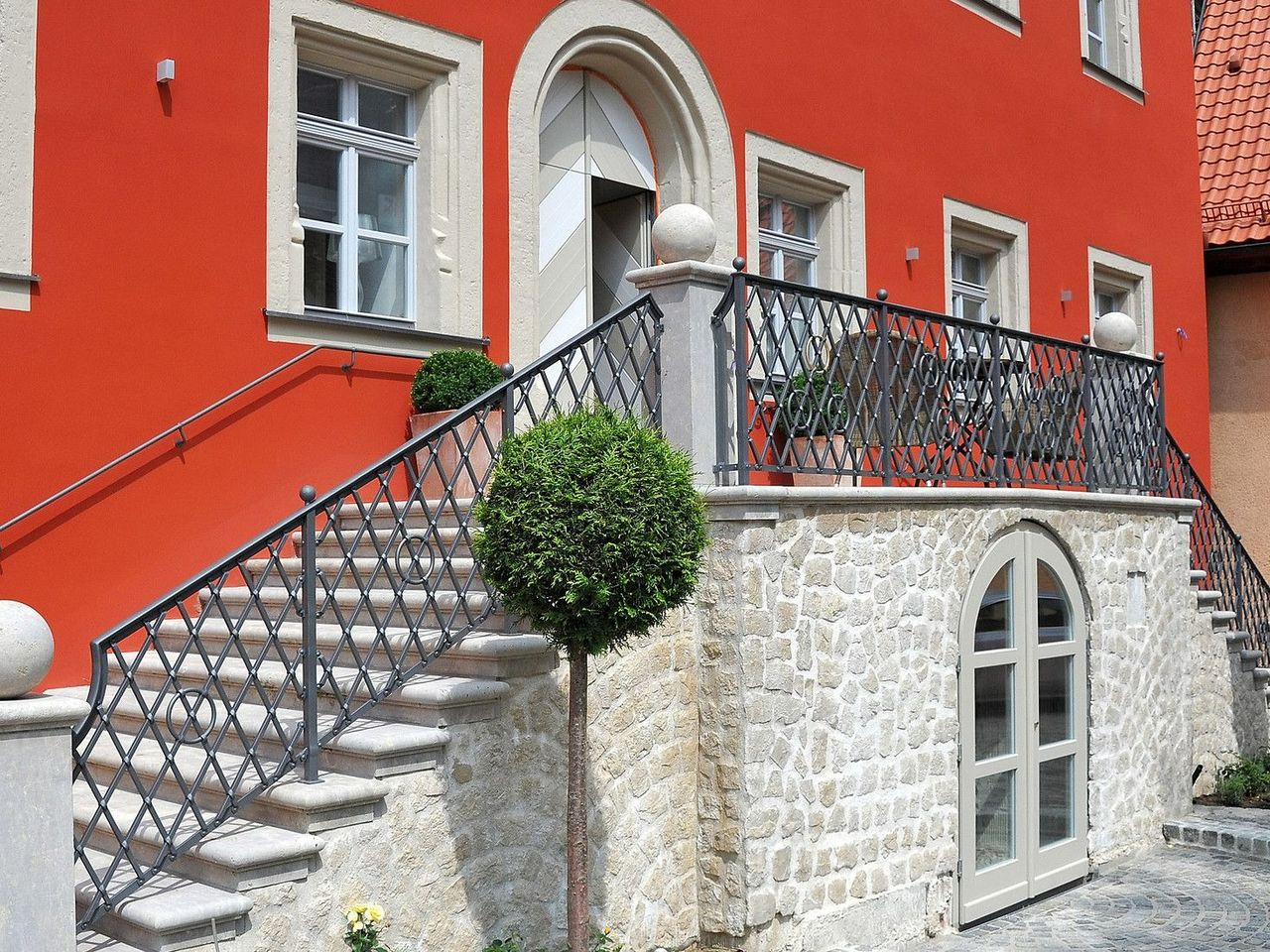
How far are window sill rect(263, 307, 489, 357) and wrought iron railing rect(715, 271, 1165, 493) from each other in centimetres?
175

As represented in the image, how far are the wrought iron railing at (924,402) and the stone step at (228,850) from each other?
2.51 m

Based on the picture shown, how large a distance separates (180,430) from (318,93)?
2179mm

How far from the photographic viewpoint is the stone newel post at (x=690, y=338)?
640cm

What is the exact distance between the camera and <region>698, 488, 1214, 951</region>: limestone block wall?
20.4ft

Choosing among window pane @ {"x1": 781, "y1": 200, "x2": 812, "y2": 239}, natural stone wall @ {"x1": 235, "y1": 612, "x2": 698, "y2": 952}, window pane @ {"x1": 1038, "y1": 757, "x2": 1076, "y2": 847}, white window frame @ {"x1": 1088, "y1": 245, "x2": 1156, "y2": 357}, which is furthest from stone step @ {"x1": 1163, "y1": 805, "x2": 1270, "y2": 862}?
white window frame @ {"x1": 1088, "y1": 245, "x2": 1156, "y2": 357}

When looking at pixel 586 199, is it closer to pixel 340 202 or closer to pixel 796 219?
pixel 340 202

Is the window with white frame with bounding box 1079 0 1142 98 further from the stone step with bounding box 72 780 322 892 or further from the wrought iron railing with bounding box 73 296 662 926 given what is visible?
the stone step with bounding box 72 780 322 892

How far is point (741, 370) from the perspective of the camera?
6.45 meters

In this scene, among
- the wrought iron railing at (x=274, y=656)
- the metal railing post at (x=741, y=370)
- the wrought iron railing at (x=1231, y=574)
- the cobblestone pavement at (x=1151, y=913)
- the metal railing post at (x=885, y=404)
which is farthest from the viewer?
the wrought iron railing at (x=1231, y=574)

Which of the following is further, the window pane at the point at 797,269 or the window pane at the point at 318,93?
the window pane at the point at 797,269

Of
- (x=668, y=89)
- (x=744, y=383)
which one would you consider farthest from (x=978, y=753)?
(x=668, y=89)

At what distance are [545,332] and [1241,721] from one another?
21.1 ft

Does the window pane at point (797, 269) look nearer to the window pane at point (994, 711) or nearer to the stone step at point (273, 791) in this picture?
the window pane at point (994, 711)

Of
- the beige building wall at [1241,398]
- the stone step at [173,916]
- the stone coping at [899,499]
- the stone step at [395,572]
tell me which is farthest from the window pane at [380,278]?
the beige building wall at [1241,398]
